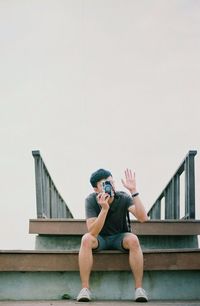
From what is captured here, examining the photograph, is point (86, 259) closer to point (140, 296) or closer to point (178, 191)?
point (140, 296)

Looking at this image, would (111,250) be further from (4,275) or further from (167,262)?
(4,275)

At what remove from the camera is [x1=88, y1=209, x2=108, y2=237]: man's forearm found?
3.94 meters

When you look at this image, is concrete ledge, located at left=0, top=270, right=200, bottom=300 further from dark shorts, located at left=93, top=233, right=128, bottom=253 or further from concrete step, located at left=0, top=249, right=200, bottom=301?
dark shorts, located at left=93, top=233, right=128, bottom=253

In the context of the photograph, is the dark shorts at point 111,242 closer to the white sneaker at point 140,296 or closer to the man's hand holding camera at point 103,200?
the man's hand holding camera at point 103,200

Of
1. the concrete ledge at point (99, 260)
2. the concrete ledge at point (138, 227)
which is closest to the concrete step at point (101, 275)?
the concrete ledge at point (99, 260)

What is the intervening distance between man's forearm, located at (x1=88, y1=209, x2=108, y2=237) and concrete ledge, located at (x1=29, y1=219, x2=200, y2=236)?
1.29m

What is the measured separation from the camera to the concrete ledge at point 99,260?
4.01 metres

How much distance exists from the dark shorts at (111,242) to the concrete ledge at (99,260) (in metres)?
0.05

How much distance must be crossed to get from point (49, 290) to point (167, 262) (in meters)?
0.86

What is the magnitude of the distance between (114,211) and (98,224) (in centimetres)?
25

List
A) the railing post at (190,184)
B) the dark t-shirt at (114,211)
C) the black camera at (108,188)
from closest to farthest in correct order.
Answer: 1. the black camera at (108,188)
2. the dark t-shirt at (114,211)
3. the railing post at (190,184)

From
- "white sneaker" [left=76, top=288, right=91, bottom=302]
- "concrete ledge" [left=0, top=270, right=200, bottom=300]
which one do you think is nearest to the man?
"white sneaker" [left=76, top=288, right=91, bottom=302]

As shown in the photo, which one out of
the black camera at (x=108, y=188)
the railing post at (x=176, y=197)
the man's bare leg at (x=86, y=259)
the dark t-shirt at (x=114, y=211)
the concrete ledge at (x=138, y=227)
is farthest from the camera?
the railing post at (x=176, y=197)

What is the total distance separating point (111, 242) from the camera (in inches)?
164
